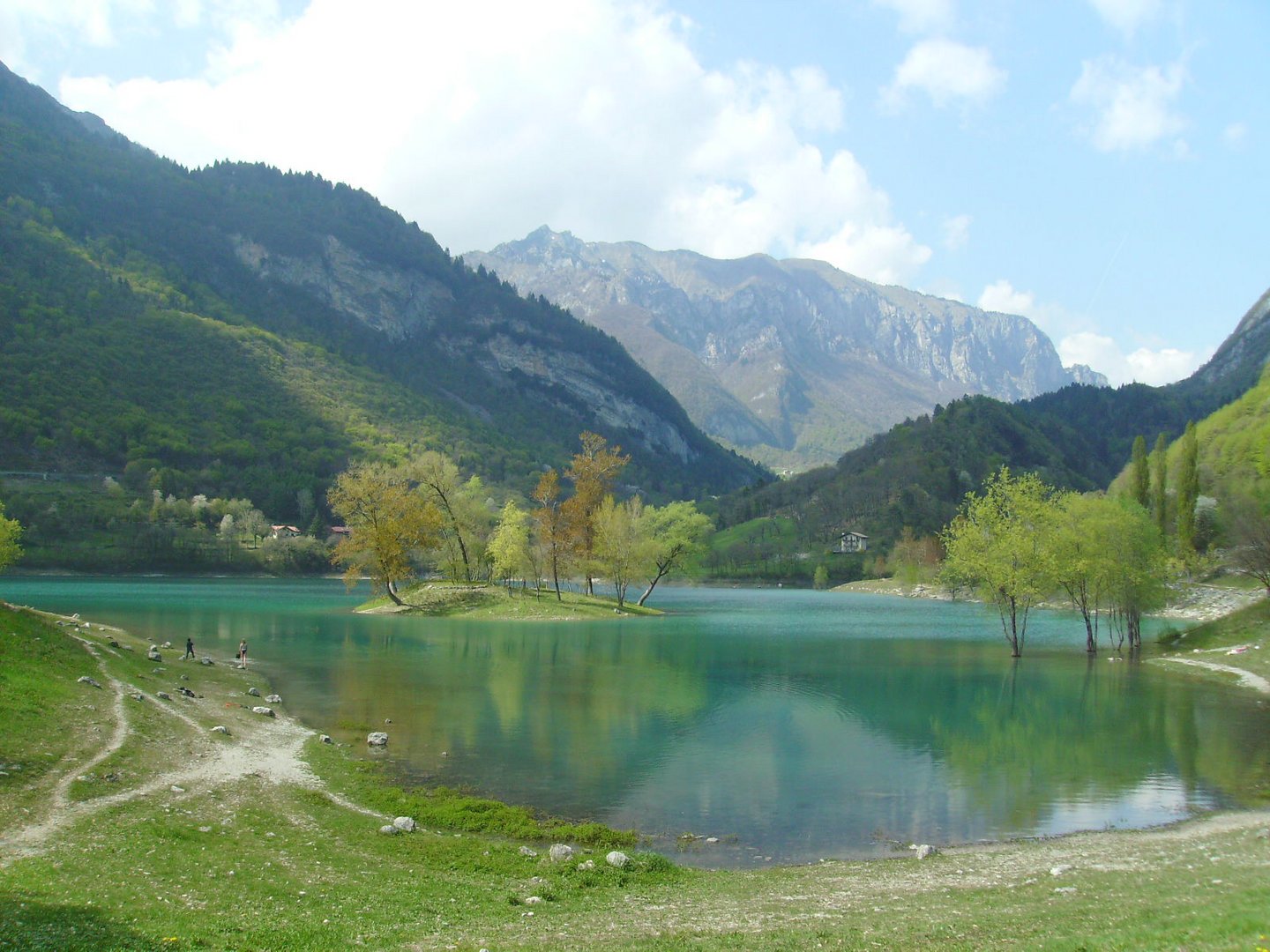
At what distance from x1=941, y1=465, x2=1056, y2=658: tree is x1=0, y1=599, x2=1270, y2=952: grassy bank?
40143 millimetres

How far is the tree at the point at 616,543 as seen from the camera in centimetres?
9494

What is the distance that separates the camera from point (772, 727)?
34.8 metres

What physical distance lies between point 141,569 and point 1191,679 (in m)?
140

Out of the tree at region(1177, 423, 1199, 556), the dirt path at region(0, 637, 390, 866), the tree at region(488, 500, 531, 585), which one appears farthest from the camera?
the tree at region(1177, 423, 1199, 556)

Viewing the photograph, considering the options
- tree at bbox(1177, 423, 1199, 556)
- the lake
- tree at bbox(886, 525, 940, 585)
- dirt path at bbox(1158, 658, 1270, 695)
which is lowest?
the lake

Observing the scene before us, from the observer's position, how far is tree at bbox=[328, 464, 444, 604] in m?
83.6

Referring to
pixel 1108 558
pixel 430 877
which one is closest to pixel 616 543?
pixel 1108 558

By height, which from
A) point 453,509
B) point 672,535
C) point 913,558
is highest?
point 453,509

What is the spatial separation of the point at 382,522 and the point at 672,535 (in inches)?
1332

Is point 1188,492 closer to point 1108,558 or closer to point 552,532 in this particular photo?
point 1108,558

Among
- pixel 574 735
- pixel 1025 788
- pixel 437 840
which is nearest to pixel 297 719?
pixel 574 735

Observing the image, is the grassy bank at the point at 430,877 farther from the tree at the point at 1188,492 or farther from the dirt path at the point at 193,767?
the tree at the point at 1188,492

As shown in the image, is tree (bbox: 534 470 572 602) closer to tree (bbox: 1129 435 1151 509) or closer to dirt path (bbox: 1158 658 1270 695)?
dirt path (bbox: 1158 658 1270 695)

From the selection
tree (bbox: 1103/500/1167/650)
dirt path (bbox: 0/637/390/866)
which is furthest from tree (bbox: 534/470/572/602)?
dirt path (bbox: 0/637/390/866)
